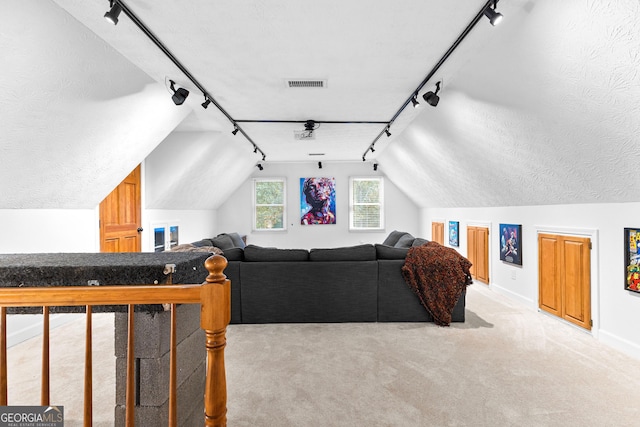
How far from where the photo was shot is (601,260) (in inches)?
121

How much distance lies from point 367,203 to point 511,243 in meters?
4.40

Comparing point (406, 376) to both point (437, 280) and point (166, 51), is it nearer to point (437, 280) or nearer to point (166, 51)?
point (437, 280)

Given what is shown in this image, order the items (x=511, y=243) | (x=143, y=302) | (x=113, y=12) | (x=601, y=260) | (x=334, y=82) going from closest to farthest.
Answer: (x=143, y=302)
(x=113, y=12)
(x=601, y=260)
(x=334, y=82)
(x=511, y=243)

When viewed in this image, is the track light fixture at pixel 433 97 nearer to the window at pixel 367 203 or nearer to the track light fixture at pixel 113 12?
the track light fixture at pixel 113 12

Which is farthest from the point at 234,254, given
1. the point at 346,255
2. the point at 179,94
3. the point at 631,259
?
the point at 631,259

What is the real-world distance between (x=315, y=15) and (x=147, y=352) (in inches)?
85.2

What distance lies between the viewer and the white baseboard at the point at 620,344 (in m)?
2.72

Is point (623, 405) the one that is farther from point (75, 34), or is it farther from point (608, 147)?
point (75, 34)

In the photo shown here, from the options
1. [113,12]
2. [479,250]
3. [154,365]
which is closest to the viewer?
[154,365]

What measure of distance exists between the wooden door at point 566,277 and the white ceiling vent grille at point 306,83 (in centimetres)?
309

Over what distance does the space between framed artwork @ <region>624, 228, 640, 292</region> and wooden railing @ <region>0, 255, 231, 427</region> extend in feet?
11.1

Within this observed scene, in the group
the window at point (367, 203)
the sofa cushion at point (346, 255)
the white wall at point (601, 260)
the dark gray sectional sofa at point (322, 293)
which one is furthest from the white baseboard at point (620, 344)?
the window at point (367, 203)

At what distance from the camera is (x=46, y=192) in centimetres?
328

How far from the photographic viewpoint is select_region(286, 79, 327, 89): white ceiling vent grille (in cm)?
315
